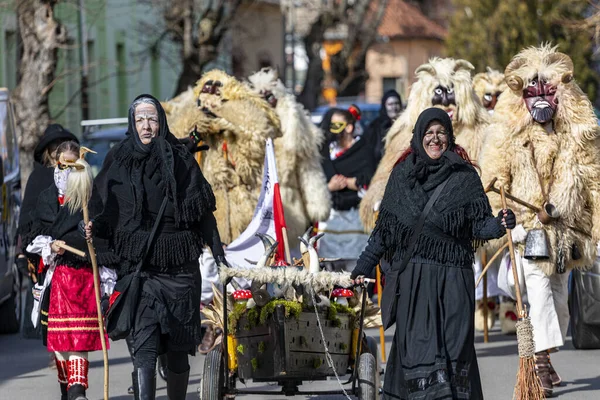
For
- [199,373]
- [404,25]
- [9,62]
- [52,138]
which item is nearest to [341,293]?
[199,373]

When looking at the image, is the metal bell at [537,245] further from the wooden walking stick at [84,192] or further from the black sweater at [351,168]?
the black sweater at [351,168]

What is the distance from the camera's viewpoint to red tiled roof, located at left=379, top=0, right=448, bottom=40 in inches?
2581

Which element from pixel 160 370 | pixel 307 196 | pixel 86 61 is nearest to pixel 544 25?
pixel 86 61

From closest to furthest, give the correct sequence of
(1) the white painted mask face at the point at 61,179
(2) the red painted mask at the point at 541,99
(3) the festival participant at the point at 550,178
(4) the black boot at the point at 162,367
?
(1) the white painted mask face at the point at 61,179
(4) the black boot at the point at 162,367
(3) the festival participant at the point at 550,178
(2) the red painted mask at the point at 541,99

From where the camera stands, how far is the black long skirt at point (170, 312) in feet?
25.6

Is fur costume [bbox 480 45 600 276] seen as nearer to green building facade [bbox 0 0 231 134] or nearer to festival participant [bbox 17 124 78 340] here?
festival participant [bbox 17 124 78 340]

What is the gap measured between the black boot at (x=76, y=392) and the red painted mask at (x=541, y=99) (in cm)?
367

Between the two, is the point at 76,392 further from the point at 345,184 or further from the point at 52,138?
the point at 345,184

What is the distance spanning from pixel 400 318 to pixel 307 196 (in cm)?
506

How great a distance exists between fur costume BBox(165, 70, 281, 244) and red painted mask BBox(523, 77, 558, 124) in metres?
2.70

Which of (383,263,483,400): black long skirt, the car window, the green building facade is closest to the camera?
(383,263,483,400): black long skirt

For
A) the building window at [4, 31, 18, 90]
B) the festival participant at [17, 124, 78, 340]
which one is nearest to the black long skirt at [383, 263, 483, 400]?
the festival participant at [17, 124, 78, 340]

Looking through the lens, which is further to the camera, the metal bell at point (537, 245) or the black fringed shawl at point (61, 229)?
the metal bell at point (537, 245)

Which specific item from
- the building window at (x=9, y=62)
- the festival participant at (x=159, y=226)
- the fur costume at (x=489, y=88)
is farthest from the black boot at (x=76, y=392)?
the building window at (x=9, y=62)
